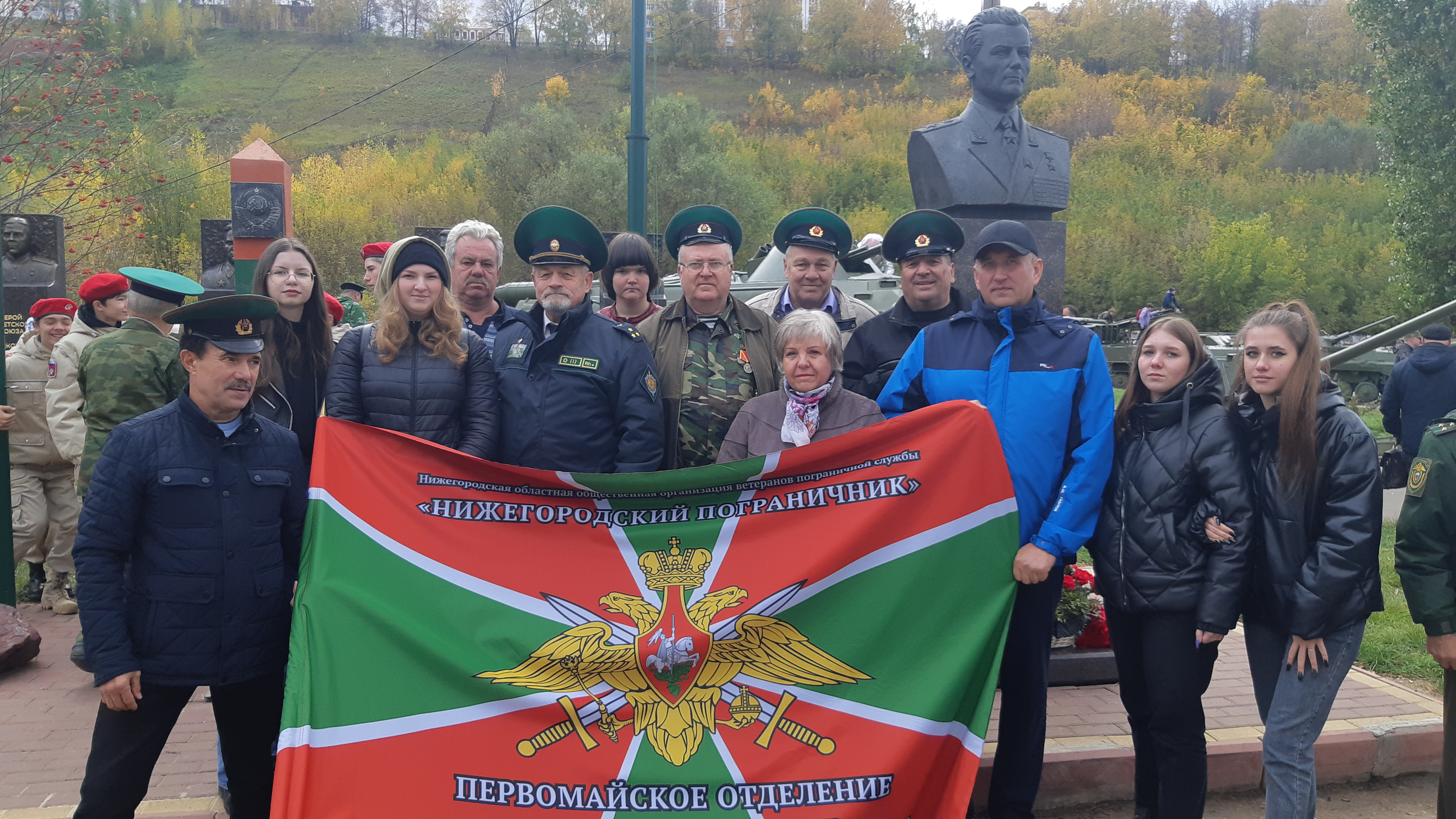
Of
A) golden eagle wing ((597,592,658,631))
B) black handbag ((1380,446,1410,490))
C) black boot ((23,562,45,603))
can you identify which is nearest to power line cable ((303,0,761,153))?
black boot ((23,562,45,603))

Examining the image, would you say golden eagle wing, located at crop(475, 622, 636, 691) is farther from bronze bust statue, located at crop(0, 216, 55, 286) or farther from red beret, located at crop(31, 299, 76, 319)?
bronze bust statue, located at crop(0, 216, 55, 286)

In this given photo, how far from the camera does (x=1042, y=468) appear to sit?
3943 mm

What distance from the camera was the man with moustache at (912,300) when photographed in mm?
4930

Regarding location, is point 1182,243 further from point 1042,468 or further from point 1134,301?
point 1042,468

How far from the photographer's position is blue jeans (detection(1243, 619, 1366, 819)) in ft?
11.8

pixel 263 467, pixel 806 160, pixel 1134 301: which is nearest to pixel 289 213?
pixel 263 467

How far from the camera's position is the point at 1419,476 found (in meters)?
3.59

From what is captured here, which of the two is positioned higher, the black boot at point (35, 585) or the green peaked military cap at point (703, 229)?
the green peaked military cap at point (703, 229)

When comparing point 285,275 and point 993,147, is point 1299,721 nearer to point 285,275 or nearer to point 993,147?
point 285,275

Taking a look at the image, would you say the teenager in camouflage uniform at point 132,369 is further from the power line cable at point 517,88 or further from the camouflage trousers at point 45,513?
the power line cable at point 517,88

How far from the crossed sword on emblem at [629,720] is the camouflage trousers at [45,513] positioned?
5937 millimetres

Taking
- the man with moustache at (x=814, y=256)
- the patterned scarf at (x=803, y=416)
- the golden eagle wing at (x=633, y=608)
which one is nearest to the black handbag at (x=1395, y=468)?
the man with moustache at (x=814, y=256)

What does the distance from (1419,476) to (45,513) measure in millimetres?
8589

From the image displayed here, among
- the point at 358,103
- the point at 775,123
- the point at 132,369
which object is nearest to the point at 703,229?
the point at 132,369
